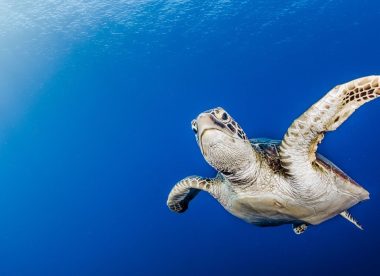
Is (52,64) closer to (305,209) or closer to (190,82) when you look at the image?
(190,82)

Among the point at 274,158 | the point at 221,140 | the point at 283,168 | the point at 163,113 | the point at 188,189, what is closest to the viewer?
the point at 221,140

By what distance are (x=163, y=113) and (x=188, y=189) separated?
1251 inches

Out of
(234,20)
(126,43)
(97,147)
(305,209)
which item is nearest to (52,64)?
(126,43)

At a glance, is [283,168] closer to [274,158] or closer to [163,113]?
[274,158]

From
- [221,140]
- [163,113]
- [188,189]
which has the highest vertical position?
[221,140]

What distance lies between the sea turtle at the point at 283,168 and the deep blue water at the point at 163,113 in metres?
13.9

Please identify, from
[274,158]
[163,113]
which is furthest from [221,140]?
[163,113]

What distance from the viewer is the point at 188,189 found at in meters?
4.08

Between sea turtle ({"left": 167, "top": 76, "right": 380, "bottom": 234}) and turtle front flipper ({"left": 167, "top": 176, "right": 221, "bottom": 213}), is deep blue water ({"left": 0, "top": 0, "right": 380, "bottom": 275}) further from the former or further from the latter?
sea turtle ({"left": 167, "top": 76, "right": 380, "bottom": 234})

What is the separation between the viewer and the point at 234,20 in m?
19.2

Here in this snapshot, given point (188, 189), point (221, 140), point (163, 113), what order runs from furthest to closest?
point (163, 113)
point (188, 189)
point (221, 140)

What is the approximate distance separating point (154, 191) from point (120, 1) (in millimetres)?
26084

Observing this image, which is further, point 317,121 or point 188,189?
point 188,189

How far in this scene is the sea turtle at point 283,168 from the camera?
2.50 meters
